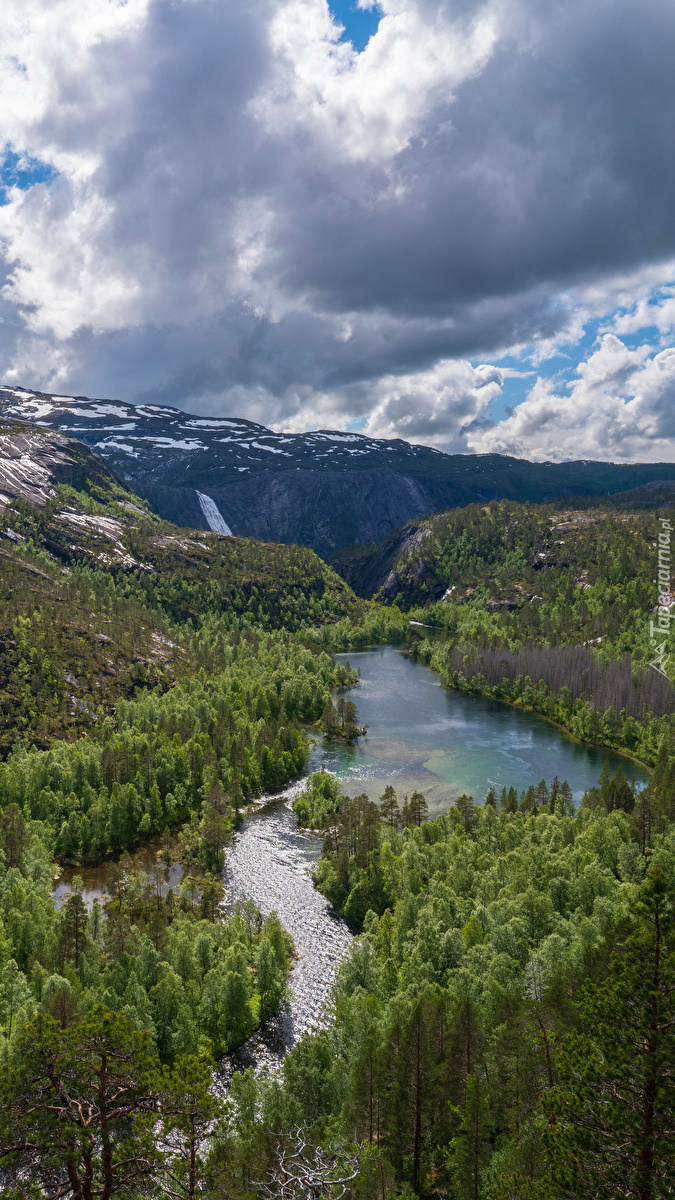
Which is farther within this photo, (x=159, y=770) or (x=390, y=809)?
(x=159, y=770)

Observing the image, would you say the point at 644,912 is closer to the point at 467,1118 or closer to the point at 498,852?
the point at 467,1118

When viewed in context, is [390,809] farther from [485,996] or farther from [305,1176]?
[305,1176]

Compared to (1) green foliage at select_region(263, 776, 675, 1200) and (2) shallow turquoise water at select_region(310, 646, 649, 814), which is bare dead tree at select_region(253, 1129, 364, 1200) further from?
(2) shallow turquoise water at select_region(310, 646, 649, 814)

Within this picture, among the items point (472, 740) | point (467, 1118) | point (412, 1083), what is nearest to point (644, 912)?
point (467, 1118)

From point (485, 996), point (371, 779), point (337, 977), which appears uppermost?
point (485, 996)

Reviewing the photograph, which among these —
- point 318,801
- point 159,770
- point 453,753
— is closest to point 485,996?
point 318,801

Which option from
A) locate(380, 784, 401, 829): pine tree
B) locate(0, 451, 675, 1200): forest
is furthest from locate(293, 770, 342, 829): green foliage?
locate(380, 784, 401, 829): pine tree
